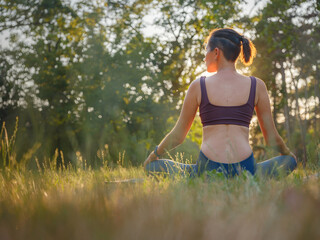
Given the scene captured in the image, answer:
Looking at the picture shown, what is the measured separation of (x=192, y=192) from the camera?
207 centimetres

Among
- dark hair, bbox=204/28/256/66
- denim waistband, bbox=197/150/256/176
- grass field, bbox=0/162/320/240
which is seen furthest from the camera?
dark hair, bbox=204/28/256/66

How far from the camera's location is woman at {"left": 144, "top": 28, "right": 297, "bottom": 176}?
3.19 meters

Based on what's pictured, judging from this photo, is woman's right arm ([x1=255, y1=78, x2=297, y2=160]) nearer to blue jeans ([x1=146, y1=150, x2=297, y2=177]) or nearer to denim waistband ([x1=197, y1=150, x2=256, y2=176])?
blue jeans ([x1=146, y1=150, x2=297, y2=177])

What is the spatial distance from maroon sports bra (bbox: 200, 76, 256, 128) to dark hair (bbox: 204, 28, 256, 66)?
30 centimetres

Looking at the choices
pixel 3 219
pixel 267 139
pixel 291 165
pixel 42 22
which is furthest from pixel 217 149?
pixel 42 22

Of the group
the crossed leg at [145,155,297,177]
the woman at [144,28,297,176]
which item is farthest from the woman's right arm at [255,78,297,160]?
the crossed leg at [145,155,297,177]

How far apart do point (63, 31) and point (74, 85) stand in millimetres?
1393

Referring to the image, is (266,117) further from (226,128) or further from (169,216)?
(169,216)

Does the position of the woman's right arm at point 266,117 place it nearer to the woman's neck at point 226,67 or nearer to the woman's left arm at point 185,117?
the woman's neck at point 226,67

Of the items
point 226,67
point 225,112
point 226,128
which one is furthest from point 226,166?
point 226,67

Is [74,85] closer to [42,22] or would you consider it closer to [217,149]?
[42,22]

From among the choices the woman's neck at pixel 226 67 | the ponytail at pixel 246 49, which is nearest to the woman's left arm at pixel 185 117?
the woman's neck at pixel 226 67

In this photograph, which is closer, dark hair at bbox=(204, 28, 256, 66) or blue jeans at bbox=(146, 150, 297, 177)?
blue jeans at bbox=(146, 150, 297, 177)

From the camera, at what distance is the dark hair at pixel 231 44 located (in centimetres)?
333
